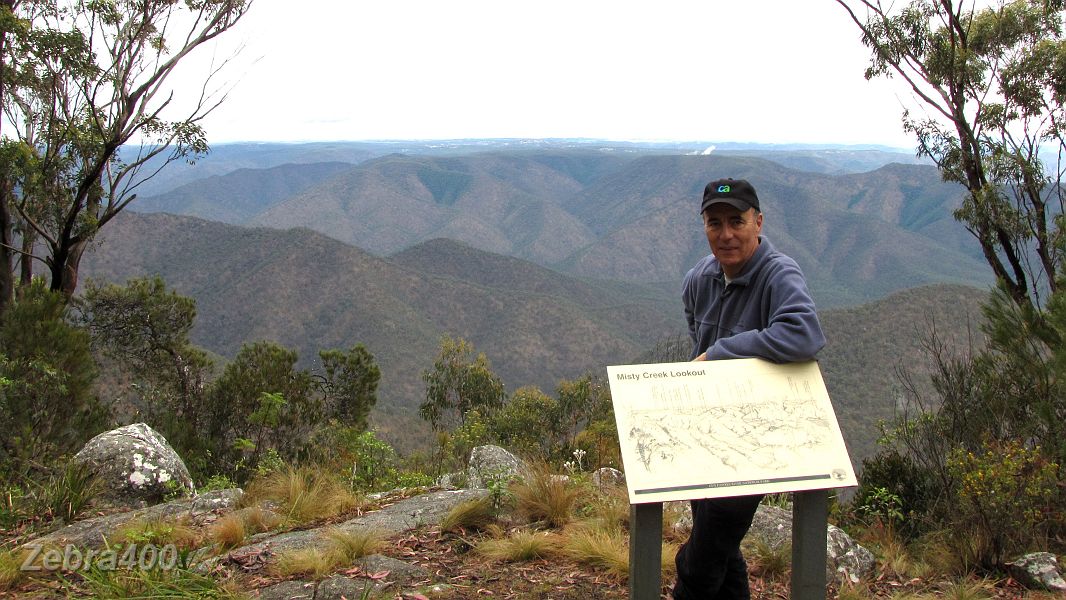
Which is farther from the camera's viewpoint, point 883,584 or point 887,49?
point 887,49

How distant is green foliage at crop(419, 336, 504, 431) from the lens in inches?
976

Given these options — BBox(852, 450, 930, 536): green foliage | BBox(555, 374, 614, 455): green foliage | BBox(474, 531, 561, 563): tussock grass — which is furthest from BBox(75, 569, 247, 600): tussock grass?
BBox(555, 374, 614, 455): green foliage

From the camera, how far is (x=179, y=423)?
457 inches

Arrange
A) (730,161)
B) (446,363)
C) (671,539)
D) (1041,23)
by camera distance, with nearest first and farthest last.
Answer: (671,539)
(1041,23)
(446,363)
(730,161)

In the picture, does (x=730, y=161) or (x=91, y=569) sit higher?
(x=730, y=161)

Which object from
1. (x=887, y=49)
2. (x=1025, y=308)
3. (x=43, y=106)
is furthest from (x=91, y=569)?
(x=887, y=49)

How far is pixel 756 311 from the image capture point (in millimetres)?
2758

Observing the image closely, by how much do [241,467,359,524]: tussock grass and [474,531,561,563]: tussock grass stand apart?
1.37 metres

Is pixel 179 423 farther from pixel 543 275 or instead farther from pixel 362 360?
Answer: pixel 543 275

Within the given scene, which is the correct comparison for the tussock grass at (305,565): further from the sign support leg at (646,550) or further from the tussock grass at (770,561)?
the tussock grass at (770,561)

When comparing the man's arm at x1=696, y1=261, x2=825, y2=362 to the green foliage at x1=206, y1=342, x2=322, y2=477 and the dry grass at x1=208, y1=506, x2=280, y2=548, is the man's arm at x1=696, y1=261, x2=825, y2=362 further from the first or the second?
the green foliage at x1=206, y1=342, x2=322, y2=477

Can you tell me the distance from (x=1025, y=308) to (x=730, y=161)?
626 feet

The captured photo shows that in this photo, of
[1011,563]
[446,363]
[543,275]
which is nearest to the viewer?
[1011,563]

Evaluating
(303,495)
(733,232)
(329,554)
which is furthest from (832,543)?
(303,495)
